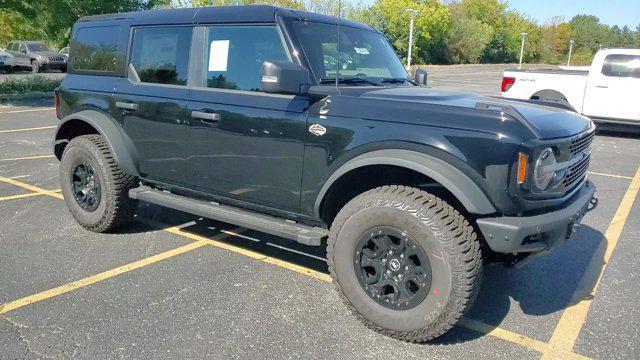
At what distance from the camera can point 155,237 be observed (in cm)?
477

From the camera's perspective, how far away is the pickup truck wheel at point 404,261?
2871 mm

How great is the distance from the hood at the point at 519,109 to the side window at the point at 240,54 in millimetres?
681

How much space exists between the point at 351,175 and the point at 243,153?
2.77 feet

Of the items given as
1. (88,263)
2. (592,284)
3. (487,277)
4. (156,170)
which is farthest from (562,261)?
(88,263)

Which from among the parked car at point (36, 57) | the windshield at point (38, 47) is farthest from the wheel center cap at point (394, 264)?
the windshield at point (38, 47)

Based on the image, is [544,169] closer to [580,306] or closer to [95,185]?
[580,306]

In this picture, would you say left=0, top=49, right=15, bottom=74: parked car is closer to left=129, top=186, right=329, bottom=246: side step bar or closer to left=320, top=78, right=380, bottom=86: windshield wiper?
left=129, top=186, right=329, bottom=246: side step bar

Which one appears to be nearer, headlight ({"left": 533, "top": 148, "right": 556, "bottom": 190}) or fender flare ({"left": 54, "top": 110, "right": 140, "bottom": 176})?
headlight ({"left": 533, "top": 148, "right": 556, "bottom": 190})

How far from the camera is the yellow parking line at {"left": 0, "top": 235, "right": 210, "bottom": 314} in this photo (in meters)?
3.43

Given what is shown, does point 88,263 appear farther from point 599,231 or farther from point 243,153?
point 599,231

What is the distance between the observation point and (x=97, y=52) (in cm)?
483

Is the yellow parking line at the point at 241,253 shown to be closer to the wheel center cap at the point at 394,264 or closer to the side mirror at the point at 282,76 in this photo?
the wheel center cap at the point at 394,264

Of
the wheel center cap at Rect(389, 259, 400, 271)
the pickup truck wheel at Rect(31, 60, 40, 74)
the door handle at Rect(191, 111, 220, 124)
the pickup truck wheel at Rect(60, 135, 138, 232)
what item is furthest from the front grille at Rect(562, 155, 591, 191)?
the pickup truck wheel at Rect(31, 60, 40, 74)

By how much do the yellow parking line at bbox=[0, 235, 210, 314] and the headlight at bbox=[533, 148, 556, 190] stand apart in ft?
9.71
